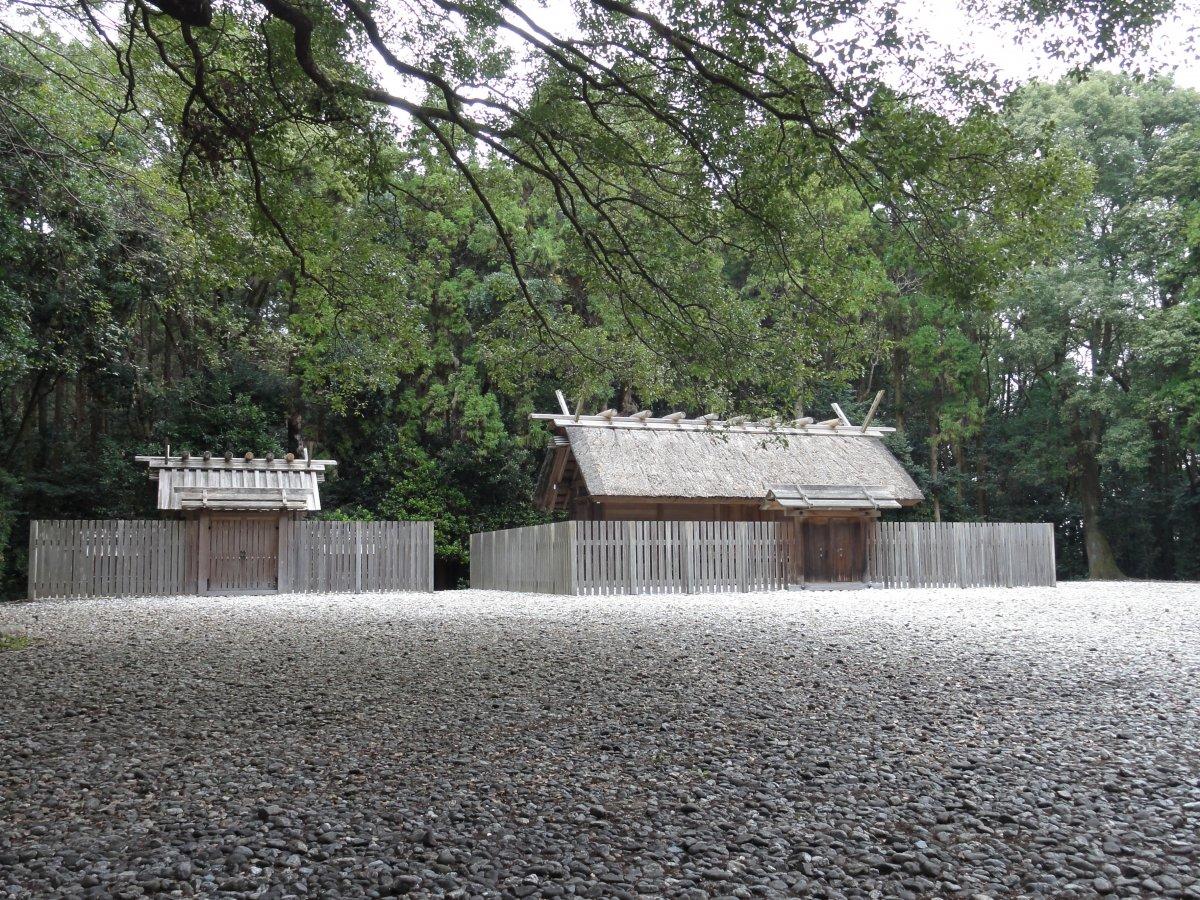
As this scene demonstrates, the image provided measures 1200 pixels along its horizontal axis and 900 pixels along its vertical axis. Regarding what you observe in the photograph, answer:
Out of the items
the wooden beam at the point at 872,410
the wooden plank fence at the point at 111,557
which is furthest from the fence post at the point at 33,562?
the wooden beam at the point at 872,410

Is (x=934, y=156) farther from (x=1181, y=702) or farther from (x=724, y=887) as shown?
(x=724, y=887)

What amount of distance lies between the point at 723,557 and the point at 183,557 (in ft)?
37.0

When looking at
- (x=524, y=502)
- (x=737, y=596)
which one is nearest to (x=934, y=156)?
(x=737, y=596)

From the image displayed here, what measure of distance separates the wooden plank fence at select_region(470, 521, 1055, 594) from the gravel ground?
899 centimetres

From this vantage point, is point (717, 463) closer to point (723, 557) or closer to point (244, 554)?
point (723, 557)

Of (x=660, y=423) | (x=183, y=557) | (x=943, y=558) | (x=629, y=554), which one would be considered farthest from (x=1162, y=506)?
(x=183, y=557)

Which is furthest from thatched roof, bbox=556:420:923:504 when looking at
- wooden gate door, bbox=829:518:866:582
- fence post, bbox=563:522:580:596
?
fence post, bbox=563:522:580:596

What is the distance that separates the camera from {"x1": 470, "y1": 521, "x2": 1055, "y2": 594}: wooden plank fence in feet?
56.3

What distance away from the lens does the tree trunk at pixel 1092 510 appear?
27.1m

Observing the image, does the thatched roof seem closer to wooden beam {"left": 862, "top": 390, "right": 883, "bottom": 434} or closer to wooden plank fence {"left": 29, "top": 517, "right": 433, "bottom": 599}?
wooden beam {"left": 862, "top": 390, "right": 883, "bottom": 434}

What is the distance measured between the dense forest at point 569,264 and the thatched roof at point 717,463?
3511 millimetres

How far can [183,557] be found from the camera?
18.5 m

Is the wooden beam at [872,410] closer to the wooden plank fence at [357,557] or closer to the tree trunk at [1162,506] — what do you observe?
the tree trunk at [1162,506]

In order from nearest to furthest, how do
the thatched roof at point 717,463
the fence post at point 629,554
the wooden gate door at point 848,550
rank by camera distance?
1. the fence post at point 629,554
2. the wooden gate door at point 848,550
3. the thatched roof at point 717,463
